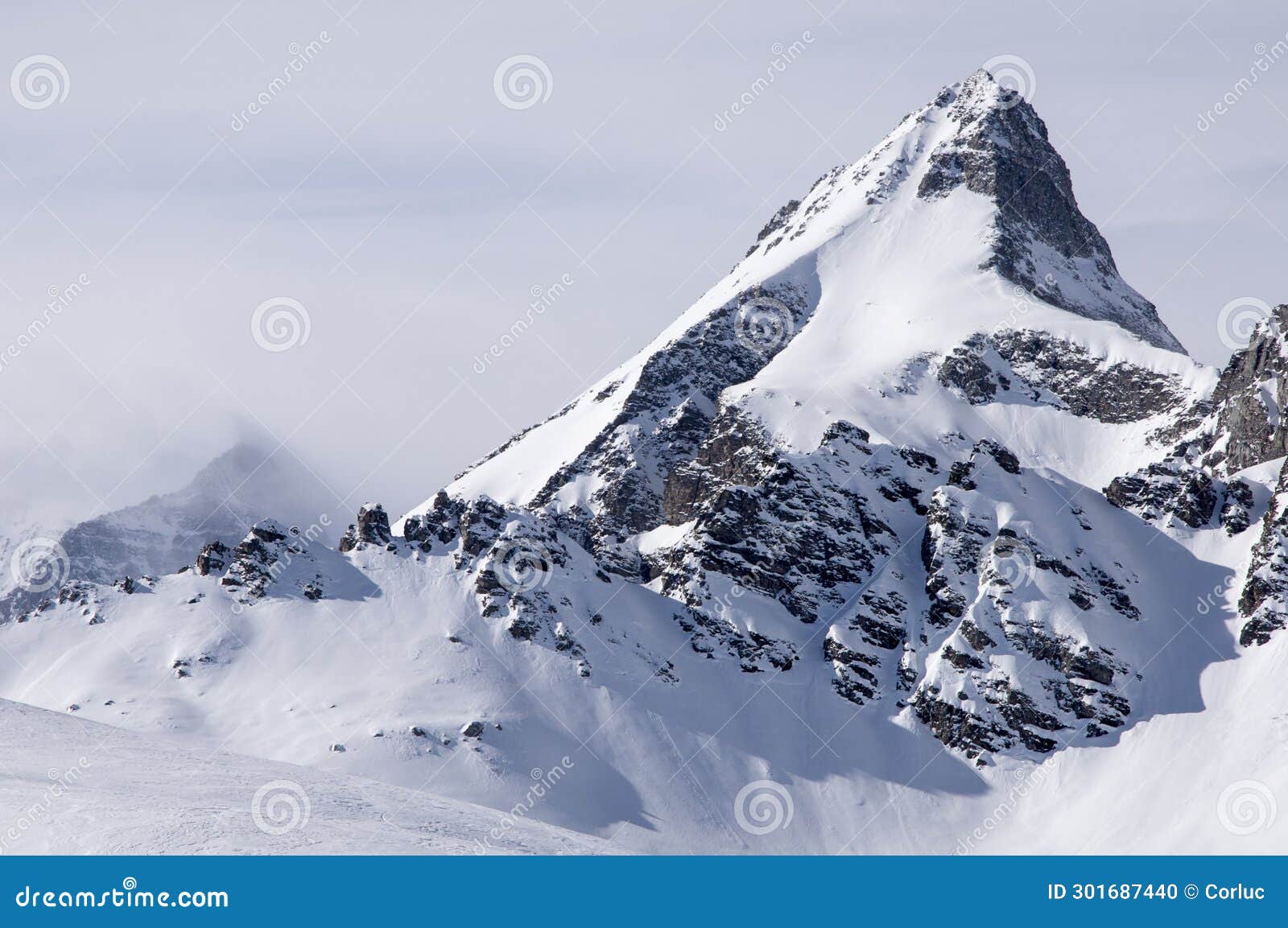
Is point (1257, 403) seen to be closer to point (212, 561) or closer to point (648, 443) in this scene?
point (648, 443)

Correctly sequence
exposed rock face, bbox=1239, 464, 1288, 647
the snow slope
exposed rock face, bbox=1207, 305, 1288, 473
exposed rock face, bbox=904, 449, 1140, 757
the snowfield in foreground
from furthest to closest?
1. exposed rock face, bbox=1207, 305, 1288, 473
2. exposed rock face, bbox=1239, 464, 1288, 647
3. exposed rock face, bbox=904, 449, 1140, 757
4. the snow slope
5. the snowfield in foreground

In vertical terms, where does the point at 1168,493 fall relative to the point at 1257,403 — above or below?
below

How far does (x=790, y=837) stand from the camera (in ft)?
411

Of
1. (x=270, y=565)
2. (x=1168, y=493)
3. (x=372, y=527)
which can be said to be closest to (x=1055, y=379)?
(x=1168, y=493)

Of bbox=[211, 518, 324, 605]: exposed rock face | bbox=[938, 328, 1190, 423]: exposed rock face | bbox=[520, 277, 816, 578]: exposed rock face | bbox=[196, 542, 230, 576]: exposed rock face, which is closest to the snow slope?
bbox=[196, 542, 230, 576]: exposed rock face

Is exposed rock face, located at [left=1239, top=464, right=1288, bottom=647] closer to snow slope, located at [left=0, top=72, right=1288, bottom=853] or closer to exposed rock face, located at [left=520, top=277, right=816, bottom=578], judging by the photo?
snow slope, located at [left=0, top=72, right=1288, bottom=853]

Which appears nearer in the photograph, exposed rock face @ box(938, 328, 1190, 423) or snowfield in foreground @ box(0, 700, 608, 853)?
snowfield in foreground @ box(0, 700, 608, 853)

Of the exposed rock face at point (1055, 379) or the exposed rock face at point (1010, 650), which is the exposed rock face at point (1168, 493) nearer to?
the exposed rock face at point (1010, 650)

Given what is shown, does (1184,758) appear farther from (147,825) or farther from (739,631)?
(147,825)

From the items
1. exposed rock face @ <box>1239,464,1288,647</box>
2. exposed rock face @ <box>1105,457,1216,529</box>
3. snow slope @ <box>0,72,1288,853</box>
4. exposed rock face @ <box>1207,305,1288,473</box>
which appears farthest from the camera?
exposed rock face @ <box>1207,305,1288,473</box>

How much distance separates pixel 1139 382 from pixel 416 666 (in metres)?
89.5

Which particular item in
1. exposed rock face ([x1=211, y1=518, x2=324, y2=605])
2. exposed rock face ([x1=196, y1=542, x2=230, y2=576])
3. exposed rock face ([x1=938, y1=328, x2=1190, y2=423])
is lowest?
exposed rock face ([x1=196, y1=542, x2=230, y2=576])

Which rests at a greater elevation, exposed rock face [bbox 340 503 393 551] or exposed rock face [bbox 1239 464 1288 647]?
exposed rock face [bbox 1239 464 1288 647]

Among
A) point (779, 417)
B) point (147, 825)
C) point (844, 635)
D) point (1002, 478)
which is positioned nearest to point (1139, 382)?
point (1002, 478)
